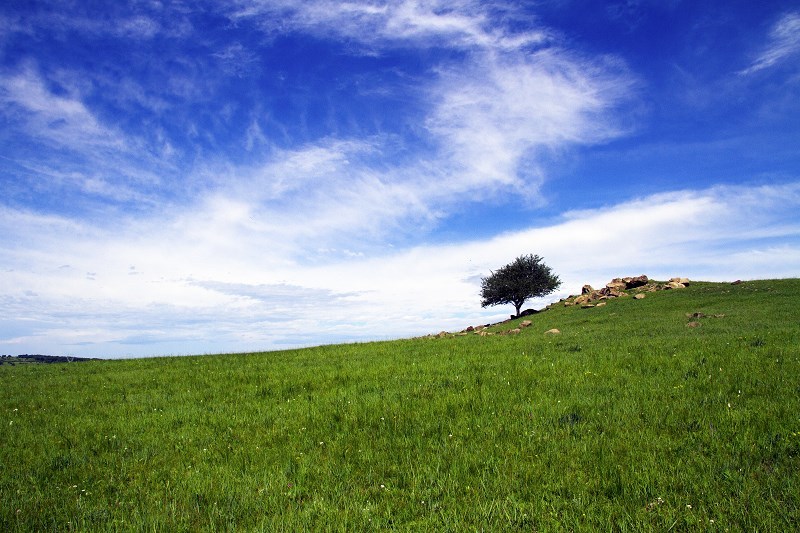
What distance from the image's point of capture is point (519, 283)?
73812 mm

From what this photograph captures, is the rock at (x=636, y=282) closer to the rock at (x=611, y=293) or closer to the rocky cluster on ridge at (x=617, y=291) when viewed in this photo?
the rocky cluster on ridge at (x=617, y=291)

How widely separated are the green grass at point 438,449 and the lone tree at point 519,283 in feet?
192

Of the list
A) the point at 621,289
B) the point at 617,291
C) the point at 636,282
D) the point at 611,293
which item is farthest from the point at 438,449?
the point at 636,282

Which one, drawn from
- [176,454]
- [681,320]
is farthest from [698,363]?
[681,320]

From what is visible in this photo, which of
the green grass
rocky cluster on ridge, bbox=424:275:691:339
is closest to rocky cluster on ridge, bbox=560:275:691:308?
rocky cluster on ridge, bbox=424:275:691:339

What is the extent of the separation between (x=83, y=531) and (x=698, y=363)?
50.7 feet

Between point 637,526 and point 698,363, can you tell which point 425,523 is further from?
point 698,363

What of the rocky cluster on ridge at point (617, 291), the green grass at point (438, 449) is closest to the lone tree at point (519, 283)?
the rocky cluster on ridge at point (617, 291)

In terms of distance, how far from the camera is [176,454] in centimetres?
909

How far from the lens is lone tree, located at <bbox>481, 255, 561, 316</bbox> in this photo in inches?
2896

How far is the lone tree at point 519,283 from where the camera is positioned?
7356 centimetres

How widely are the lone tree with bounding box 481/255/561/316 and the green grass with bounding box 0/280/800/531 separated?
58416 mm

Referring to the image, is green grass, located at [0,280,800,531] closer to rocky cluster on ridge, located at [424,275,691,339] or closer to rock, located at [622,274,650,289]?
rocky cluster on ridge, located at [424,275,691,339]

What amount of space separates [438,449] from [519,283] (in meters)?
68.7
